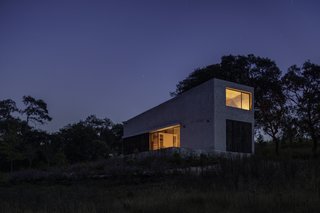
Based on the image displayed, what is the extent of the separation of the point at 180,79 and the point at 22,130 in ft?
59.8

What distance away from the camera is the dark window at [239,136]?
20.1 m

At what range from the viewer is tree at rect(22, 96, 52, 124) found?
40.0 metres

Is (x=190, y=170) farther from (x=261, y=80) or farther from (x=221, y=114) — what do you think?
(x=261, y=80)

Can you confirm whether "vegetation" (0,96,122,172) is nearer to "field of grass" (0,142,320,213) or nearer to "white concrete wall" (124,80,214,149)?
"white concrete wall" (124,80,214,149)

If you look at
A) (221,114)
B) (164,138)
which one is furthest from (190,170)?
(164,138)

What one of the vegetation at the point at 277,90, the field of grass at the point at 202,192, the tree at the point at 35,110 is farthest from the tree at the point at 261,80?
the tree at the point at 35,110

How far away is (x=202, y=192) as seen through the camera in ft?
26.6

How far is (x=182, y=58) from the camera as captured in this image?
22.2m

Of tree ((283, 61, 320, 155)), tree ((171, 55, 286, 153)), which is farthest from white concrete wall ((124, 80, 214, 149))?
tree ((283, 61, 320, 155))

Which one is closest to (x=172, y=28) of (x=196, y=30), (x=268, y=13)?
(x=196, y=30)

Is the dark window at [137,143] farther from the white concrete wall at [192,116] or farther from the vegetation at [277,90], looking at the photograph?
the vegetation at [277,90]

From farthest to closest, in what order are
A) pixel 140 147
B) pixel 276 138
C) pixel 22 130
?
pixel 22 130 → pixel 276 138 → pixel 140 147

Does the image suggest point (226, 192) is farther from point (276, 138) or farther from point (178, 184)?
point (276, 138)

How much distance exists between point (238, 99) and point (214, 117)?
101 inches
